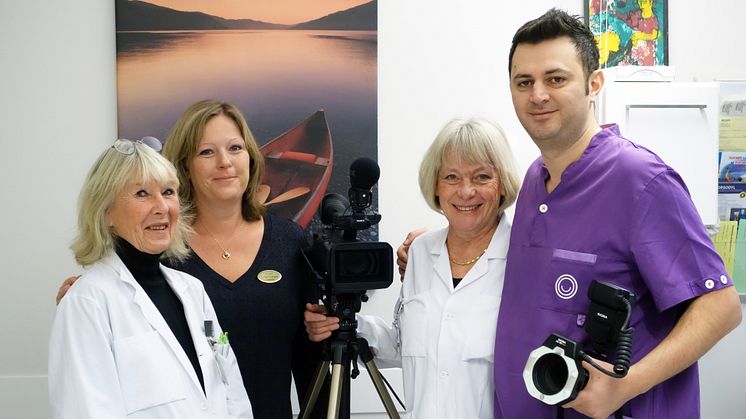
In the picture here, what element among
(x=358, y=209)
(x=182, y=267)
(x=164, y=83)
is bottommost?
(x=182, y=267)

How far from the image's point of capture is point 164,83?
2729mm

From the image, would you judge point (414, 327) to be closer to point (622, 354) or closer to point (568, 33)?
point (622, 354)

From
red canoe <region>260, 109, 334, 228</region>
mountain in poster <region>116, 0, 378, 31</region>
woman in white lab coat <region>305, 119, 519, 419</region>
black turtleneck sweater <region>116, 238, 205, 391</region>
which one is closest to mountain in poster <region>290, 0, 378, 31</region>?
mountain in poster <region>116, 0, 378, 31</region>

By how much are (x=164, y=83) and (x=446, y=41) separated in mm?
1191

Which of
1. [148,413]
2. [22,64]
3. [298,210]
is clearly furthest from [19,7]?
[148,413]

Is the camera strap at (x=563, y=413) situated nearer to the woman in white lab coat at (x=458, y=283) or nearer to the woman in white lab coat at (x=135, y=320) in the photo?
the woman in white lab coat at (x=458, y=283)

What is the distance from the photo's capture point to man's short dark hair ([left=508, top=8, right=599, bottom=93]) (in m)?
1.46

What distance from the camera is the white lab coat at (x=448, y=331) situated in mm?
1675

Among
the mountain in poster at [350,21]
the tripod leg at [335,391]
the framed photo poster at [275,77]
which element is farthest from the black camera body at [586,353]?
the mountain in poster at [350,21]

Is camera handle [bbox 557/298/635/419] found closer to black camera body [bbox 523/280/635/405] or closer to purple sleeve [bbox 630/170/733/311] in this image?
black camera body [bbox 523/280/635/405]

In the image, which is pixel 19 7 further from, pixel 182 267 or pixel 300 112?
pixel 182 267

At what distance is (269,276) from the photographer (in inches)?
76.6

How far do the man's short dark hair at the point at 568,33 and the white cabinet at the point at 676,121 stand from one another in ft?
4.21

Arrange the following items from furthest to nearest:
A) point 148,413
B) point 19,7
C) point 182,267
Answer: point 19,7
point 182,267
point 148,413
